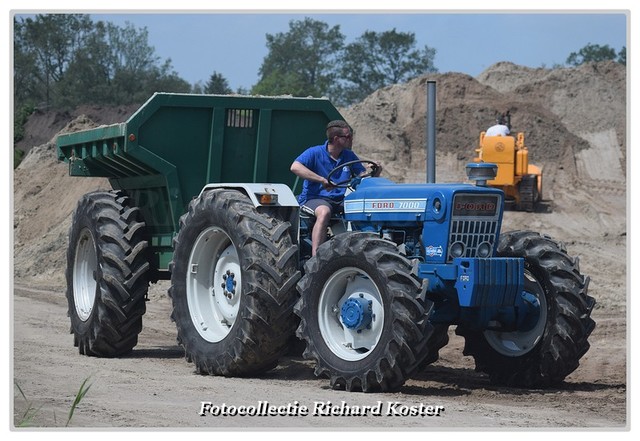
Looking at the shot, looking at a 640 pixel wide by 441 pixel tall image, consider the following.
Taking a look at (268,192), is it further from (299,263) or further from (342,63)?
(342,63)

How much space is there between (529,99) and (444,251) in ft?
114

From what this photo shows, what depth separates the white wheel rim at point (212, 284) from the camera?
10.6 meters

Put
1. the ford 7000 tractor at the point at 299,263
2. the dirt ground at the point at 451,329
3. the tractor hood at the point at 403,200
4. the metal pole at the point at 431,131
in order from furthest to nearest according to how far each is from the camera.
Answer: the metal pole at the point at 431,131
the tractor hood at the point at 403,200
the ford 7000 tractor at the point at 299,263
the dirt ground at the point at 451,329

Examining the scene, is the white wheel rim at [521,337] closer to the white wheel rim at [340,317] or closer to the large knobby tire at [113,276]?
the white wheel rim at [340,317]

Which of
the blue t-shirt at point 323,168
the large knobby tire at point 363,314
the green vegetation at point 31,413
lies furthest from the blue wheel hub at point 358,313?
the green vegetation at point 31,413

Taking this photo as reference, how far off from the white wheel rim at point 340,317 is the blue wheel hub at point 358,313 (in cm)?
3

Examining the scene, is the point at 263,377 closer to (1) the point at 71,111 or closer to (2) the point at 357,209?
(2) the point at 357,209

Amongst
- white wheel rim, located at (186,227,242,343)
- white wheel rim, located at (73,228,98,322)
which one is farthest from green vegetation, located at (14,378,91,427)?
white wheel rim, located at (73,228,98,322)

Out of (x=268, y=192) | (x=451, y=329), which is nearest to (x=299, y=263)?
(x=268, y=192)

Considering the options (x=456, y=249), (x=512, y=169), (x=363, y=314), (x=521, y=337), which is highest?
(x=512, y=169)

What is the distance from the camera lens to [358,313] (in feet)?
30.4

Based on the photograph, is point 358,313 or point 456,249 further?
point 456,249

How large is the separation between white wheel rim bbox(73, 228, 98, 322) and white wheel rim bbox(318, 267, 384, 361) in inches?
151

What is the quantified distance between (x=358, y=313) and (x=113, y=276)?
3356 mm
